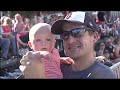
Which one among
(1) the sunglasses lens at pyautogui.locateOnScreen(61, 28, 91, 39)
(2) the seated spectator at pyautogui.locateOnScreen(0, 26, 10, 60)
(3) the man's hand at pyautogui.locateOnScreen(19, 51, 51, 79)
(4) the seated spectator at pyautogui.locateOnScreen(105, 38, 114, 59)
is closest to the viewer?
(3) the man's hand at pyautogui.locateOnScreen(19, 51, 51, 79)

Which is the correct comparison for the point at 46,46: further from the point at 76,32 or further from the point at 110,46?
the point at 110,46

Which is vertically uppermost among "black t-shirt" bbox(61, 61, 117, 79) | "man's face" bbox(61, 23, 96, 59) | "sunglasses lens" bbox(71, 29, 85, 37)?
"sunglasses lens" bbox(71, 29, 85, 37)

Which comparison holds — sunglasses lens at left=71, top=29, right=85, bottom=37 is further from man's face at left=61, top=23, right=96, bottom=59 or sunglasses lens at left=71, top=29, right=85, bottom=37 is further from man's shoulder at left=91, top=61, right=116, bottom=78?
man's shoulder at left=91, top=61, right=116, bottom=78

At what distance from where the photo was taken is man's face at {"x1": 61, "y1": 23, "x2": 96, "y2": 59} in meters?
1.23

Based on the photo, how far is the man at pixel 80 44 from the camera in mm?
1220

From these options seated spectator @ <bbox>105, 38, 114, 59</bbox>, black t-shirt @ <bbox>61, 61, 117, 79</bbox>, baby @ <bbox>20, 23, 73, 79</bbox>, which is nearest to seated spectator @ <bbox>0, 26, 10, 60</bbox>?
seated spectator @ <bbox>105, 38, 114, 59</bbox>

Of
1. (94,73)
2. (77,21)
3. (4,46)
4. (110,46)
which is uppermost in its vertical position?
(77,21)

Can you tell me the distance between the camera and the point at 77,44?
4.04 ft

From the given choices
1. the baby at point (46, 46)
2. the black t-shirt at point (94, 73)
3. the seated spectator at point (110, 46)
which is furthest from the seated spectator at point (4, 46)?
the black t-shirt at point (94, 73)

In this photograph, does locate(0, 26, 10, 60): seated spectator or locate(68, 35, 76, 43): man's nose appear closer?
locate(68, 35, 76, 43): man's nose

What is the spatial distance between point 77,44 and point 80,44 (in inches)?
0.5

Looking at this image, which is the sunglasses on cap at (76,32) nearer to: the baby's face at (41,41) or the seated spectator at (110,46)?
the baby's face at (41,41)

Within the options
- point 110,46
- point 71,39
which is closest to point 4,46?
point 110,46
